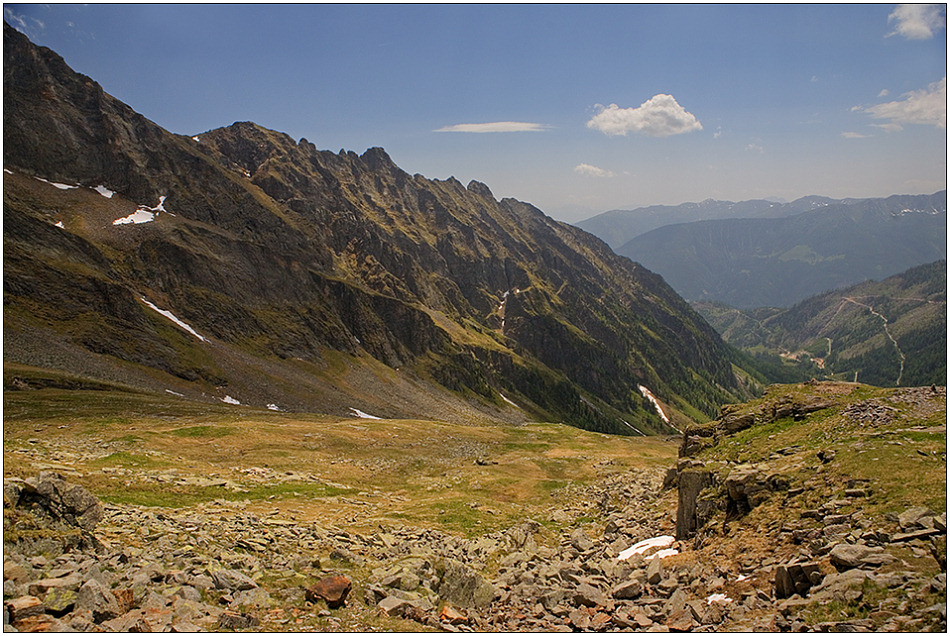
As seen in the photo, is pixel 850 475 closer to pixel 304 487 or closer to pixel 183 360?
pixel 304 487

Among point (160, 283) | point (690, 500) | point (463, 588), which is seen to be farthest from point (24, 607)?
point (160, 283)

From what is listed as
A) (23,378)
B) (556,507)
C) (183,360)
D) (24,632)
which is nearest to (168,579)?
(24,632)

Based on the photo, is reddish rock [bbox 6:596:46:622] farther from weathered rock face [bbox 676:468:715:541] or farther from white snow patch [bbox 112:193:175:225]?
white snow patch [bbox 112:193:175:225]

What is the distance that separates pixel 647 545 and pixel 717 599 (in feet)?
35.6

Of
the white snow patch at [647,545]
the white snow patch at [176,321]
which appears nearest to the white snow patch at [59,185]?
the white snow patch at [176,321]

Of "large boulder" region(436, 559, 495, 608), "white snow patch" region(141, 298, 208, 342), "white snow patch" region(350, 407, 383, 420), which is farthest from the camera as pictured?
"white snow patch" region(141, 298, 208, 342)

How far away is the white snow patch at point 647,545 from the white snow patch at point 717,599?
8190mm

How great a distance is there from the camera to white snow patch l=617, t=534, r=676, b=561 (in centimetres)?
2731

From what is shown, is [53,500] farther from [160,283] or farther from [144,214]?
[144,214]

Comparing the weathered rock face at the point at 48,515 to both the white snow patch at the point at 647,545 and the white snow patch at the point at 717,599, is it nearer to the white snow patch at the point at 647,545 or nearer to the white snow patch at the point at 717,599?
the white snow patch at the point at 717,599

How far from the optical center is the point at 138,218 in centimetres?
16550

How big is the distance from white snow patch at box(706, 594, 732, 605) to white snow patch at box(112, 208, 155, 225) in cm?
18591

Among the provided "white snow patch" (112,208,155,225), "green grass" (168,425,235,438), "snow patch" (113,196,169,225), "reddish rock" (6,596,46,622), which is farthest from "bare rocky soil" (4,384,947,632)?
"snow patch" (113,196,169,225)

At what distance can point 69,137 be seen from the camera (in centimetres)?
17225
